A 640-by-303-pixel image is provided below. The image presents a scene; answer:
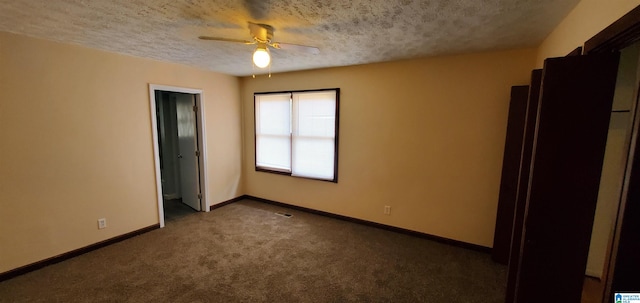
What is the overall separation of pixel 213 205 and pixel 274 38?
3207mm

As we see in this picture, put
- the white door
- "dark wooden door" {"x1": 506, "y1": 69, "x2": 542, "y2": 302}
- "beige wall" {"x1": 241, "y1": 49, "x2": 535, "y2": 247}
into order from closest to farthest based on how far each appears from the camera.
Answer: "dark wooden door" {"x1": 506, "y1": 69, "x2": 542, "y2": 302}, "beige wall" {"x1": 241, "y1": 49, "x2": 535, "y2": 247}, the white door

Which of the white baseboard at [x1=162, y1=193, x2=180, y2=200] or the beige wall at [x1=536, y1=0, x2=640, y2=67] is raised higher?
the beige wall at [x1=536, y1=0, x2=640, y2=67]

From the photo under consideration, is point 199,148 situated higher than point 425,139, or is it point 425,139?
point 425,139

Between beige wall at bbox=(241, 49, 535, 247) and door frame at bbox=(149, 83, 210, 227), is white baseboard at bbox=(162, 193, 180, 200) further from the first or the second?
beige wall at bbox=(241, 49, 535, 247)

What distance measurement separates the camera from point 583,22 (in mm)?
1573

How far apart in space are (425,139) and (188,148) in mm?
3941

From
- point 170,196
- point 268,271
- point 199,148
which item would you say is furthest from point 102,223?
point 268,271

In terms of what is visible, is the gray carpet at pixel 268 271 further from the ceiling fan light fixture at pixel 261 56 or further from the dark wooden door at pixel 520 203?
the ceiling fan light fixture at pixel 261 56

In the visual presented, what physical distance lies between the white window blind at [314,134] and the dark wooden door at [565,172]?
264 cm

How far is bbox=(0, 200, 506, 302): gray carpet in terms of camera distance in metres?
2.19

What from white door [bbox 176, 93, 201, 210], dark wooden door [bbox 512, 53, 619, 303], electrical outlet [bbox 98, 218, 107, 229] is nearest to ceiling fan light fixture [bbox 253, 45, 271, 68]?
dark wooden door [bbox 512, 53, 619, 303]

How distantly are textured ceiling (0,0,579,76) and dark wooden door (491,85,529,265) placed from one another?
0.62 m

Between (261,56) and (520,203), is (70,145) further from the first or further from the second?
(520,203)

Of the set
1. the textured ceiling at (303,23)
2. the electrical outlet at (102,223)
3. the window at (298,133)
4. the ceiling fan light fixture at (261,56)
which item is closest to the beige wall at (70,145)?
the electrical outlet at (102,223)
